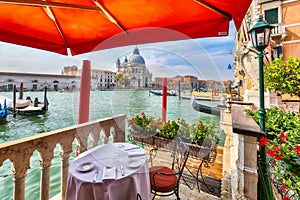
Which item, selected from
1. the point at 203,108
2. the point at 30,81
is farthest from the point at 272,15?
Answer: the point at 30,81

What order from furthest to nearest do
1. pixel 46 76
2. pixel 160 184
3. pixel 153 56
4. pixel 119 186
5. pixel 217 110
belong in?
pixel 46 76
pixel 217 110
pixel 153 56
pixel 160 184
pixel 119 186

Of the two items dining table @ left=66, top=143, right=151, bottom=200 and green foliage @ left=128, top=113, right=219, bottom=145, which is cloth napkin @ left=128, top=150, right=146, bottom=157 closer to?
dining table @ left=66, top=143, right=151, bottom=200

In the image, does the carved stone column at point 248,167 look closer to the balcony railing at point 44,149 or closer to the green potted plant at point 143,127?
the green potted plant at point 143,127


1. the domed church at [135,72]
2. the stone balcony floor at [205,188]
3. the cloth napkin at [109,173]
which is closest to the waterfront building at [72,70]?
the domed church at [135,72]

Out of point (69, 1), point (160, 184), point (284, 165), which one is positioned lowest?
point (160, 184)

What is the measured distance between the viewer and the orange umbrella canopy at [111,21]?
0.95 m

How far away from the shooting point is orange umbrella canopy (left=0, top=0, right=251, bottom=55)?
37.2 inches

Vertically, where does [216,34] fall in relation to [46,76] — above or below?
below

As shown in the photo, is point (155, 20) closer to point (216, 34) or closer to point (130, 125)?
point (216, 34)

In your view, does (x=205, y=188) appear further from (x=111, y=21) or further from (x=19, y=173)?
(x=111, y=21)

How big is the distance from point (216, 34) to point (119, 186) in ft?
4.45

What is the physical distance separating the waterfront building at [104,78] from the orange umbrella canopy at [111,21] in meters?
0.45

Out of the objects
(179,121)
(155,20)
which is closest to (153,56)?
(155,20)

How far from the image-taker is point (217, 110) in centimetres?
786
